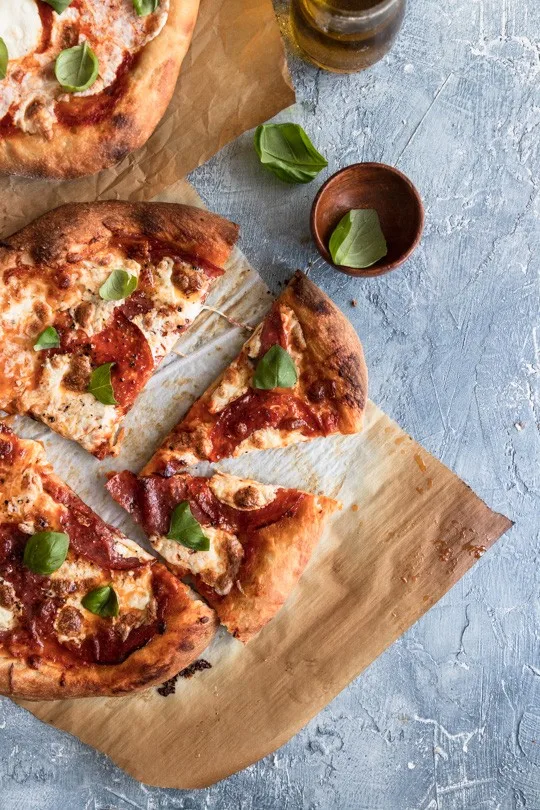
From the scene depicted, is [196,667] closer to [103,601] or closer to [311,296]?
[103,601]

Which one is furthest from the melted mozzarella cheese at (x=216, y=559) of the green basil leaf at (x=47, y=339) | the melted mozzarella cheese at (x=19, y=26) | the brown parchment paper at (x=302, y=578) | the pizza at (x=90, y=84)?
A: the melted mozzarella cheese at (x=19, y=26)

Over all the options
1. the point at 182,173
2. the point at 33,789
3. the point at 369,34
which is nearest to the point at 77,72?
the point at 182,173

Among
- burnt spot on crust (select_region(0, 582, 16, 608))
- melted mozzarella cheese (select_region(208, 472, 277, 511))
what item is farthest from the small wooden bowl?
burnt spot on crust (select_region(0, 582, 16, 608))

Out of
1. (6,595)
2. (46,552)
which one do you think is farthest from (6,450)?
(6,595)

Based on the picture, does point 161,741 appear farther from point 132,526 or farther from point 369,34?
point 369,34

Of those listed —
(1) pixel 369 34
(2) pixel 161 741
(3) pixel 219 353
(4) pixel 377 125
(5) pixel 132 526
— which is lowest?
(2) pixel 161 741

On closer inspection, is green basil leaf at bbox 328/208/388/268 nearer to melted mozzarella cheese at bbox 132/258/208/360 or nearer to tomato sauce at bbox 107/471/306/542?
melted mozzarella cheese at bbox 132/258/208/360

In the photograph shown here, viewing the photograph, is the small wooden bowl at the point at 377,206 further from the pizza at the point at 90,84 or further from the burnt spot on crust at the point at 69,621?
the burnt spot on crust at the point at 69,621
